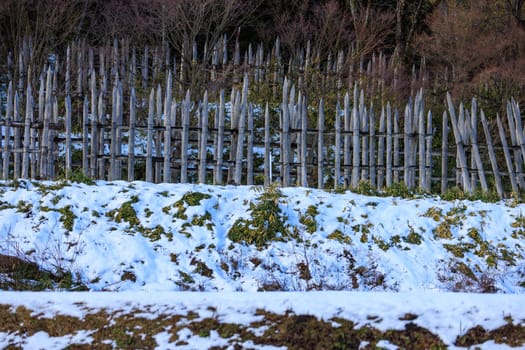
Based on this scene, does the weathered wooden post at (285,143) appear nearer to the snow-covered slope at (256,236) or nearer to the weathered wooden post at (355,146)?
the weathered wooden post at (355,146)

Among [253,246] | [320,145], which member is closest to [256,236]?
[253,246]

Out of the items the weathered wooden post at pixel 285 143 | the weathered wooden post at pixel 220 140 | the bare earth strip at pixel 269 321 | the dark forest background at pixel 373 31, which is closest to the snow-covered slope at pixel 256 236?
the weathered wooden post at pixel 220 140

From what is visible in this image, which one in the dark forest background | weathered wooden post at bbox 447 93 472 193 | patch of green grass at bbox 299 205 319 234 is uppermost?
the dark forest background

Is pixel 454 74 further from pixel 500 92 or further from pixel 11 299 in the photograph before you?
pixel 11 299

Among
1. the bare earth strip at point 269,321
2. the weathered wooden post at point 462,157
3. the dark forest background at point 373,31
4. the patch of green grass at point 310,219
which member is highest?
the dark forest background at point 373,31

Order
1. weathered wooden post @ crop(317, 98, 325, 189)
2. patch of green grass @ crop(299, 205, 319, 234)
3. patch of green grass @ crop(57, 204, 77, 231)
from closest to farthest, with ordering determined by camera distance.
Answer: patch of green grass @ crop(57, 204, 77, 231), patch of green grass @ crop(299, 205, 319, 234), weathered wooden post @ crop(317, 98, 325, 189)

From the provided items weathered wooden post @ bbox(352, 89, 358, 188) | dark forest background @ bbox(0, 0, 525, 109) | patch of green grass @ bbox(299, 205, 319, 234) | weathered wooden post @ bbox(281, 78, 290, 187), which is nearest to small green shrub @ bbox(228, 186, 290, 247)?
patch of green grass @ bbox(299, 205, 319, 234)

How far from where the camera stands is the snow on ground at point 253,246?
19.8 feet

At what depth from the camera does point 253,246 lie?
6.60m

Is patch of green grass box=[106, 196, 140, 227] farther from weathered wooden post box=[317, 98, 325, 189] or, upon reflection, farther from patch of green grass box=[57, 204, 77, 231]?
weathered wooden post box=[317, 98, 325, 189]

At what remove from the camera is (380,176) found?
1005 cm

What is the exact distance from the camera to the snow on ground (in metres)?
6.04

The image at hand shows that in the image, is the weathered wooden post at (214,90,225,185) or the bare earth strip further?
the weathered wooden post at (214,90,225,185)

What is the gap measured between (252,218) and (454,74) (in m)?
11.6
